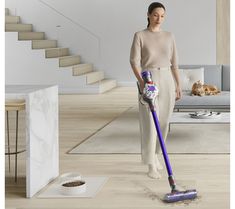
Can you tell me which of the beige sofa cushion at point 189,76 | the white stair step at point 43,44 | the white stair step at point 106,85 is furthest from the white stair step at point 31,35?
the beige sofa cushion at point 189,76

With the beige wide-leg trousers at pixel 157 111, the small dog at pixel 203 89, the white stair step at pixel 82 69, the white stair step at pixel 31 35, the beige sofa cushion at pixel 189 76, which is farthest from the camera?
the white stair step at pixel 31 35

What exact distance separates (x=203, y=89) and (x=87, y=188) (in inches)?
140

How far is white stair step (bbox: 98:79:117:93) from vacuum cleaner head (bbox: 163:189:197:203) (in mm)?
8147

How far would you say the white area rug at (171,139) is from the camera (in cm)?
516

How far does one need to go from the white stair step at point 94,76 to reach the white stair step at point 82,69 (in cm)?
24

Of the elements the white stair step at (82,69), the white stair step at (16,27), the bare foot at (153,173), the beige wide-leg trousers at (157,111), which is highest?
the white stair step at (16,27)

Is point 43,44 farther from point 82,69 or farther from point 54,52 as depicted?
point 82,69

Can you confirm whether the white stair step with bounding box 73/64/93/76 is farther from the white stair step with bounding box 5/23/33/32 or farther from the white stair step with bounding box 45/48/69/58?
the white stair step with bounding box 5/23/33/32

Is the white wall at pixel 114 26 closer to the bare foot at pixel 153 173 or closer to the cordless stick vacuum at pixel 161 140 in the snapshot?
the bare foot at pixel 153 173

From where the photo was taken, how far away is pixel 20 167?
14.6 feet

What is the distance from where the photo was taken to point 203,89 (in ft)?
22.6
